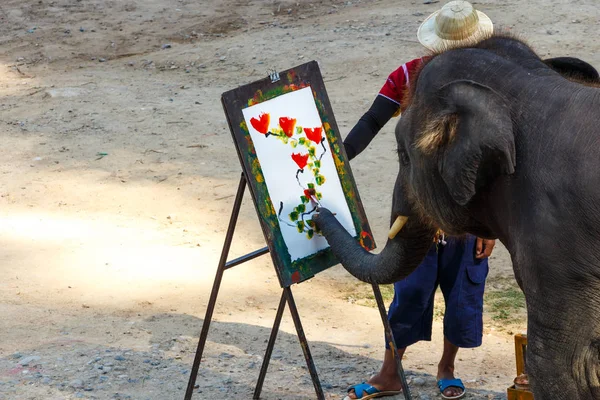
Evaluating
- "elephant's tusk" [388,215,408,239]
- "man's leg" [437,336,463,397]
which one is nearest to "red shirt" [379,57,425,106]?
"elephant's tusk" [388,215,408,239]

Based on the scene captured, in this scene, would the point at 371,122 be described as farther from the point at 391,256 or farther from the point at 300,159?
the point at 391,256

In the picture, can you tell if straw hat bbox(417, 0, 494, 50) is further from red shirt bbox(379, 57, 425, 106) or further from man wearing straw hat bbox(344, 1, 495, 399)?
man wearing straw hat bbox(344, 1, 495, 399)

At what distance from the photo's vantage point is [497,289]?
6.42 metres

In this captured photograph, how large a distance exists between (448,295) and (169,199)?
3.74m

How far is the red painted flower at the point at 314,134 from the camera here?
175 inches

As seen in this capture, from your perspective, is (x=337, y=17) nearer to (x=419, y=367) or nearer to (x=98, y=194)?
(x=98, y=194)

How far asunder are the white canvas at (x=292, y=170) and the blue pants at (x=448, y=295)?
490 mm

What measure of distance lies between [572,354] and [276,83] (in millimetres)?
2036

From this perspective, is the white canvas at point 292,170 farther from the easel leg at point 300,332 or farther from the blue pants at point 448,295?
the blue pants at point 448,295

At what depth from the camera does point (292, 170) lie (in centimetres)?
436

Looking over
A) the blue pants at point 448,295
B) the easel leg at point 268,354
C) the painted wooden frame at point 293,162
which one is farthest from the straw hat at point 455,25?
the easel leg at point 268,354

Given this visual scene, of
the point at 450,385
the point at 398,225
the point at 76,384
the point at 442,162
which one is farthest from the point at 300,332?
the point at 442,162

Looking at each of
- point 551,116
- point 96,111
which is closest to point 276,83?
point 551,116

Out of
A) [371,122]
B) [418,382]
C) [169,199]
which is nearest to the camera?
[371,122]
